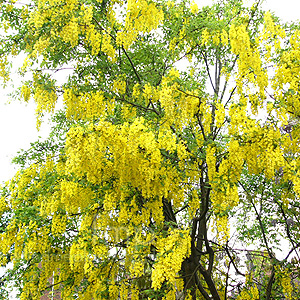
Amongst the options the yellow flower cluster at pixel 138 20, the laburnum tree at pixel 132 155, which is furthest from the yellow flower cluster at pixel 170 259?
the yellow flower cluster at pixel 138 20

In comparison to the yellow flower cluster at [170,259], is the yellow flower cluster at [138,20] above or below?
above

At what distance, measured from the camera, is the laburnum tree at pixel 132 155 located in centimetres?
325

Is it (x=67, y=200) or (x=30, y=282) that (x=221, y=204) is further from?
(x=30, y=282)

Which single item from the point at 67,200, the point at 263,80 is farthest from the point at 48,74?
the point at 263,80

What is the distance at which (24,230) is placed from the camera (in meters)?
3.73

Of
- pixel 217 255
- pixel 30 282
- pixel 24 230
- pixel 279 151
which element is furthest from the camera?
pixel 217 255

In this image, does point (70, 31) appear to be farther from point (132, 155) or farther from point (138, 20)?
point (132, 155)

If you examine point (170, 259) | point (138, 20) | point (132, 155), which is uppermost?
point (138, 20)

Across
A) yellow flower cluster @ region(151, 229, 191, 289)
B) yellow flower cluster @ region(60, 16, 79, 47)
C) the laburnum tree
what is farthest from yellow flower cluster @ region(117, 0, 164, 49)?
yellow flower cluster @ region(151, 229, 191, 289)

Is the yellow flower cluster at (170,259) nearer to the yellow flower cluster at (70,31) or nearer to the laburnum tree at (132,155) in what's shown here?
the laburnum tree at (132,155)

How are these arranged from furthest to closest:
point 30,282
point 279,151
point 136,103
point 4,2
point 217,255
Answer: point 217,255 < point 136,103 < point 4,2 < point 30,282 < point 279,151

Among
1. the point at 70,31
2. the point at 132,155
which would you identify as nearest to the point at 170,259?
Result: the point at 132,155

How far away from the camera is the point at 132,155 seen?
3.07m

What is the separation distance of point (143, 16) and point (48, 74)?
5.12 feet
